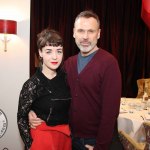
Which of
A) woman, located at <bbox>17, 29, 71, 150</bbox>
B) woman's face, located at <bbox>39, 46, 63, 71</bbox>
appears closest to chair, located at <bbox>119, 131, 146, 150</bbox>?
woman, located at <bbox>17, 29, 71, 150</bbox>

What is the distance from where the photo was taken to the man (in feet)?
6.30

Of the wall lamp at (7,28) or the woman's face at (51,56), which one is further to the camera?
the wall lamp at (7,28)

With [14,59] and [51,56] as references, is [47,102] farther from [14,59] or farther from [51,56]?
[14,59]

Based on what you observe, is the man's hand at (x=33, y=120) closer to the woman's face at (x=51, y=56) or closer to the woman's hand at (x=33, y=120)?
the woman's hand at (x=33, y=120)

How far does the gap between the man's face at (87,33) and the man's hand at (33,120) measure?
0.62 m

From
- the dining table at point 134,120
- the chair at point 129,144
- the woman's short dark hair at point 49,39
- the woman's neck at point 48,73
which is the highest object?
the woman's short dark hair at point 49,39

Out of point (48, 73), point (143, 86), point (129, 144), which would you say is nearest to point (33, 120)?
point (48, 73)

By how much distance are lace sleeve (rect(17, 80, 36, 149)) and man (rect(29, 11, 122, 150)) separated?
6 cm

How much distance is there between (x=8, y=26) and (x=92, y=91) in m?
1.62

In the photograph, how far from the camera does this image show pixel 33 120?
1928 millimetres

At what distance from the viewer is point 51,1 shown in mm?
5648

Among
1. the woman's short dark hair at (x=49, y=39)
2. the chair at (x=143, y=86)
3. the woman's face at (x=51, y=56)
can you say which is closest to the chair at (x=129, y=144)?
the woman's face at (x=51, y=56)

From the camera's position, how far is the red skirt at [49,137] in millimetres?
1888

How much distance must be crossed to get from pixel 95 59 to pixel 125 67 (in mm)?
4503
